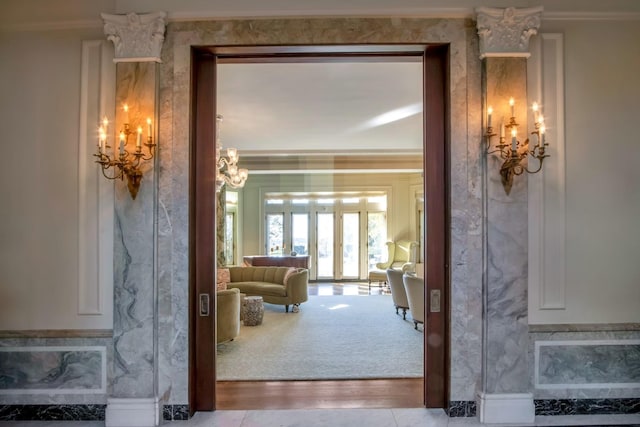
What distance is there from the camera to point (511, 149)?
2523 millimetres

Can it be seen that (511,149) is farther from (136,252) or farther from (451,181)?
(136,252)

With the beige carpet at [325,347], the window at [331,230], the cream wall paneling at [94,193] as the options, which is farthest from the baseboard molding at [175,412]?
the window at [331,230]

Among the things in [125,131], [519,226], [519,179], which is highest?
[125,131]

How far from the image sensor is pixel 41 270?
2.76 meters

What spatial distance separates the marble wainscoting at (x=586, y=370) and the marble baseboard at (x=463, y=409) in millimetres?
458

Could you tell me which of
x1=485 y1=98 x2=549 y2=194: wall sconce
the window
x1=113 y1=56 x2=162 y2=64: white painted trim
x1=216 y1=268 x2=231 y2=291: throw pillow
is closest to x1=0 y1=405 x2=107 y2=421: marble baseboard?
x1=113 y1=56 x2=162 y2=64: white painted trim

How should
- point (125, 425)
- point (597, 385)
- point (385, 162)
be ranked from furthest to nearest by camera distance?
point (385, 162) < point (597, 385) < point (125, 425)

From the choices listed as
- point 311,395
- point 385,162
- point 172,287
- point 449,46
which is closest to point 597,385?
point 311,395

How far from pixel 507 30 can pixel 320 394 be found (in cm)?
314

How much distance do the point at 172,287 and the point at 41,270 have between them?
0.99 meters

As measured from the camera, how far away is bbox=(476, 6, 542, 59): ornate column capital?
102 inches

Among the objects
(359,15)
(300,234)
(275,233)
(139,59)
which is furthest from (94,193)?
(300,234)

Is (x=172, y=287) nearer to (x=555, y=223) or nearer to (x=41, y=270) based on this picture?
(x=41, y=270)

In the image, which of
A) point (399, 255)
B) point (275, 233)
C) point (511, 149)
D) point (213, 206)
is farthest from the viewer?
point (275, 233)
